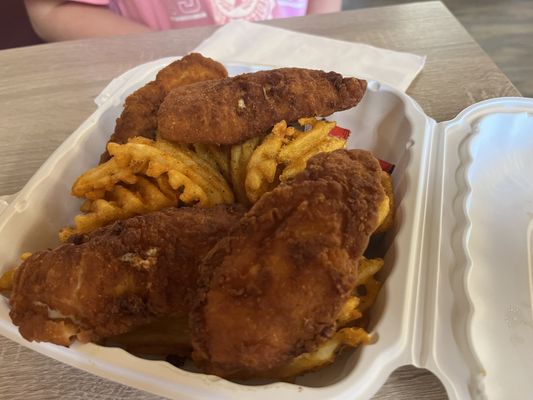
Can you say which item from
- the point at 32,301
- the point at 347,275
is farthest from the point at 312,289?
the point at 32,301

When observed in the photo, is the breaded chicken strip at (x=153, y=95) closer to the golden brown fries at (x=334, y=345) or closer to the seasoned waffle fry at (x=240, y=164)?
the seasoned waffle fry at (x=240, y=164)

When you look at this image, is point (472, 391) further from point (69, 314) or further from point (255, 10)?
point (255, 10)

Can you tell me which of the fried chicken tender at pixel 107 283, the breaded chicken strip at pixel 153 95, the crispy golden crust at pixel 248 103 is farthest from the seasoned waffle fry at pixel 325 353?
the breaded chicken strip at pixel 153 95

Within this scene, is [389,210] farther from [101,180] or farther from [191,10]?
[191,10]

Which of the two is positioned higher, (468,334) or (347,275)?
(347,275)

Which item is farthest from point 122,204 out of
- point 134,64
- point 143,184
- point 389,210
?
point 134,64

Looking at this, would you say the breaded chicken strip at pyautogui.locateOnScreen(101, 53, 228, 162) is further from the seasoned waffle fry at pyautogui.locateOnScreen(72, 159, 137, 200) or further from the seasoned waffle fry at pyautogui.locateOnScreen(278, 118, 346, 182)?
the seasoned waffle fry at pyautogui.locateOnScreen(278, 118, 346, 182)
